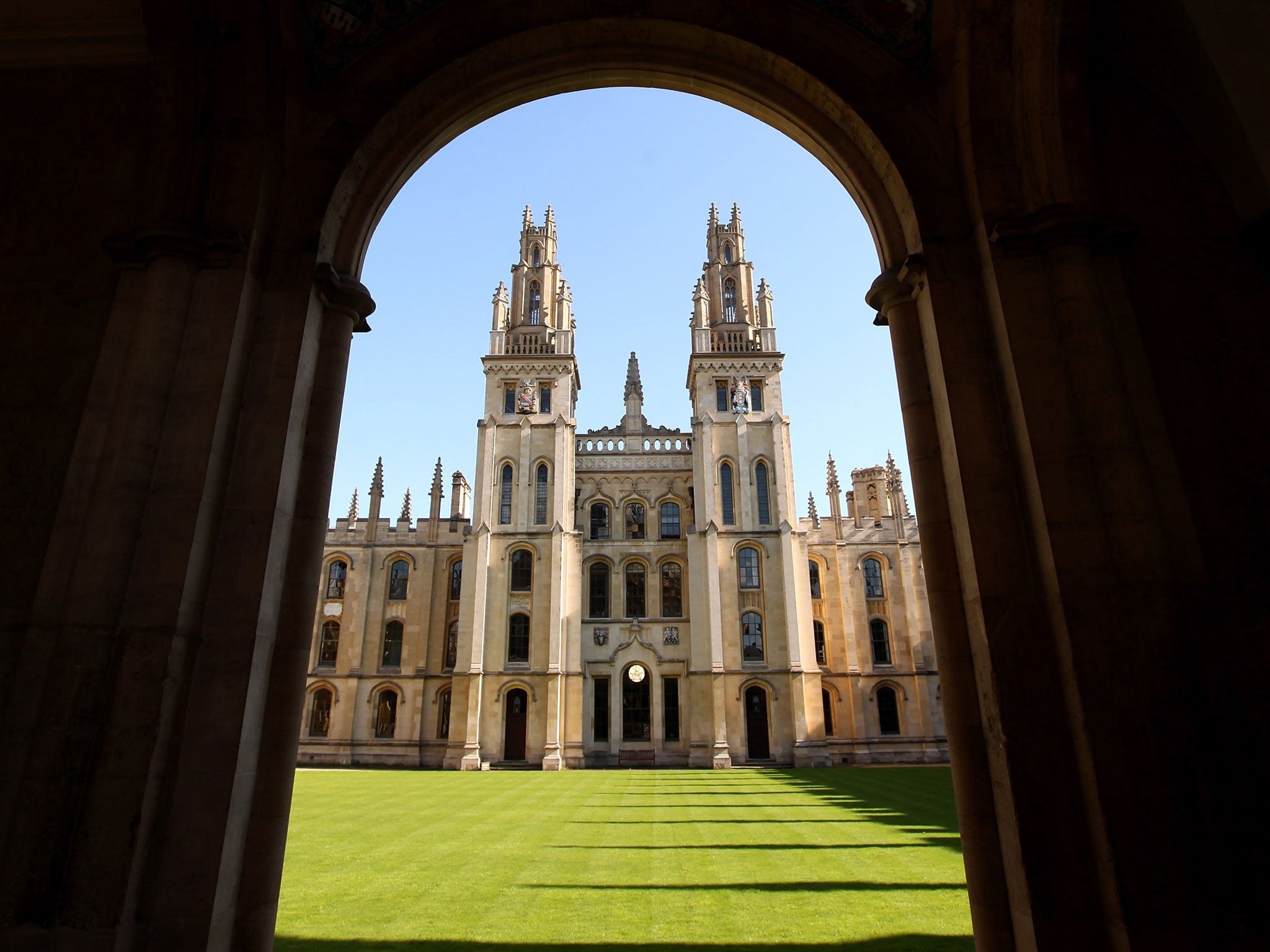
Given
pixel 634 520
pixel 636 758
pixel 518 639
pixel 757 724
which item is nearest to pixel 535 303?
pixel 634 520

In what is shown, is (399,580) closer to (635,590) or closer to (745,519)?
(635,590)

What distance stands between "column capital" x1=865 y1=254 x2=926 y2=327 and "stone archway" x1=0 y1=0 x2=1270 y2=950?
23 mm

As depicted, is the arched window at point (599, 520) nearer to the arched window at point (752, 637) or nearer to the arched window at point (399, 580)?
the arched window at point (752, 637)

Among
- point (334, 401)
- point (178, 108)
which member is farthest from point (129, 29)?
point (334, 401)

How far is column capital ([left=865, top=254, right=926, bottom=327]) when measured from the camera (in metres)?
5.07

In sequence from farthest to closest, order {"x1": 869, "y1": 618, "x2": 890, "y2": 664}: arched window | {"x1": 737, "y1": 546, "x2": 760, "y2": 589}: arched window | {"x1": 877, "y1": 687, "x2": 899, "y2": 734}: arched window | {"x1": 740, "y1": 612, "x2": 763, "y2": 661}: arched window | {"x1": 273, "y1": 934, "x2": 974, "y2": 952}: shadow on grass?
{"x1": 869, "y1": 618, "x2": 890, "y2": 664}: arched window → {"x1": 877, "y1": 687, "x2": 899, "y2": 734}: arched window → {"x1": 737, "y1": 546, "x2": 760, "y2": 589}: arched window → {"x1": 740, "y1": 612, "x2": 763, "y2": 661}: arched window → {"x1": 273, "y1": 934, "x2": 974, "y2": 952}: shadow on grass

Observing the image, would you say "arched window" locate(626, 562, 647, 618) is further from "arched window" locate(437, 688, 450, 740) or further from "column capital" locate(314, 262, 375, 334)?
"column capital" locate(314, 262, 375, 334)

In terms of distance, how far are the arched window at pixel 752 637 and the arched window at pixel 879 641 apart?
8.20 m

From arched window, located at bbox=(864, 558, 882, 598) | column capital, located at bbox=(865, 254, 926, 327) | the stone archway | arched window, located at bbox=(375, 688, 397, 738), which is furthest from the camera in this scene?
arched window, located at bbox=(864, 558, 882, 598)

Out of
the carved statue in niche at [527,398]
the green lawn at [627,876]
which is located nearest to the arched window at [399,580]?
the carved statue in niche at [527,398]

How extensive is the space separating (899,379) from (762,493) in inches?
1262

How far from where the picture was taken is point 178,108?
509 centimetres

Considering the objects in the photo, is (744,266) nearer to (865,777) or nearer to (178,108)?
(865,777)

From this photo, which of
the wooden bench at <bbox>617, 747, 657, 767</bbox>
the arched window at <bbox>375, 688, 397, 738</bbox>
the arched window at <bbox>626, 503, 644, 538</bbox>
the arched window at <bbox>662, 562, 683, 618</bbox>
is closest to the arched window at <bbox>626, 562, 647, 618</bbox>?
the arched window at <bbox>662, 562, 683, 618</bbox>
